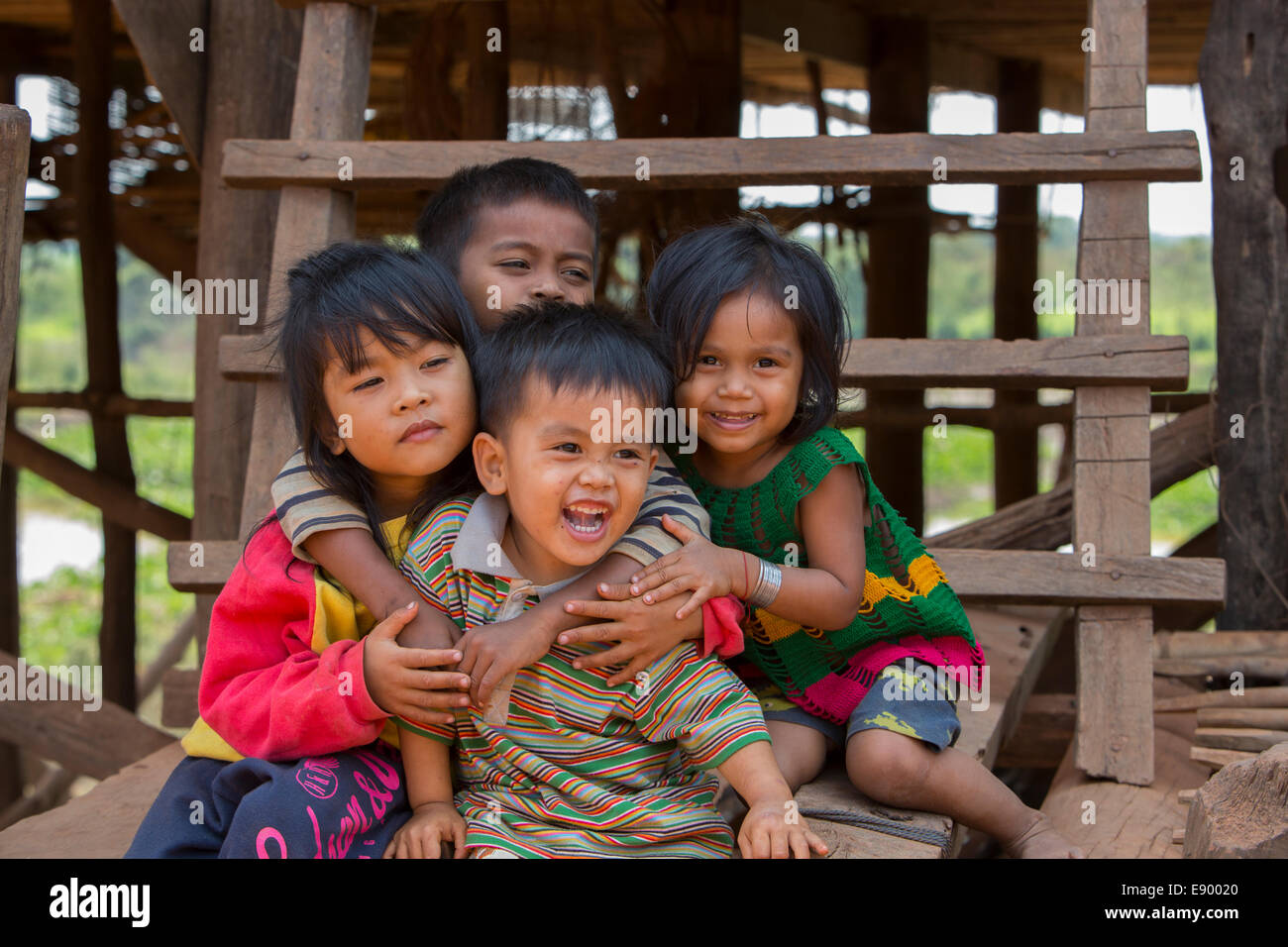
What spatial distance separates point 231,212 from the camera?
3.55 m

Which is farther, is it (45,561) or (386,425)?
(45,561)

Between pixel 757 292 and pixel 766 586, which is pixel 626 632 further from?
pixel 757 292

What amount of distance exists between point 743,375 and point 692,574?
0.38 m

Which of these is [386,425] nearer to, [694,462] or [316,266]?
[316,266]

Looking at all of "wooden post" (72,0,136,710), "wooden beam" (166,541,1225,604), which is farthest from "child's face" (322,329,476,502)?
"wooden post" (72,0,136,710)

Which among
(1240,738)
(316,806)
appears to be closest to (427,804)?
(316,806)

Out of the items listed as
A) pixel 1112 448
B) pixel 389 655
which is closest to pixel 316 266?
pixel 389 655

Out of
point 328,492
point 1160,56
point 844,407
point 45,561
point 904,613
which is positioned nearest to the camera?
point 328,492

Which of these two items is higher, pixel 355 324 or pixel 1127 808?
pixel 355 324

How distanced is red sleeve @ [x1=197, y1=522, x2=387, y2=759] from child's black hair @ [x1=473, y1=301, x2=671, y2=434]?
0.44 meters

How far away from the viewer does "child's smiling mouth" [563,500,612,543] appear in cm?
190

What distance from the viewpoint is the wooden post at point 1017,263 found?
6434 mm

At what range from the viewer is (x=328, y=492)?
6.89 feet

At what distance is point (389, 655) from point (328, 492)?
0.35 meters
